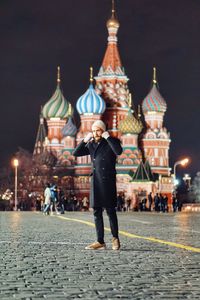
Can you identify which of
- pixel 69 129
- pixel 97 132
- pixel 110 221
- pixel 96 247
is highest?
pixel 69 129

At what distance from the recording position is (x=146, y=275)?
7664mm

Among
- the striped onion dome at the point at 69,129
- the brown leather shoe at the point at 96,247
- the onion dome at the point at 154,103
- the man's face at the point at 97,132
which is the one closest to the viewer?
the brown leather shoe at the point at 96,247

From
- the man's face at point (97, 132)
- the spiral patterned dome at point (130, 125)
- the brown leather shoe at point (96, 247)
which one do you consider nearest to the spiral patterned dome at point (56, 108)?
the spiral patterned dome at point (130, 125)

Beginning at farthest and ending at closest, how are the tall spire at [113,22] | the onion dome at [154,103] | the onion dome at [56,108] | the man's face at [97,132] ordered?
the onion dome at [56,108] < the onion dome at [154,103] < the tall spire at [113,22] < the man's face at [97,132]

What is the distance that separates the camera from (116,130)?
105 meters

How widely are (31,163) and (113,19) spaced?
95.1ft

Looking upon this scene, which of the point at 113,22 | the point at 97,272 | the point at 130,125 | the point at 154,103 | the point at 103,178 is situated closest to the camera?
the point at 97,272

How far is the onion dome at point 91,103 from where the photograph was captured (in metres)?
104

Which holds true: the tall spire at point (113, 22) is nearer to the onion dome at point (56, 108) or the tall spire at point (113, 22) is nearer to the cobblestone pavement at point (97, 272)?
the onion dome at point (56, 108)

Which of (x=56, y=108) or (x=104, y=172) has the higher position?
(x=56, y=108)

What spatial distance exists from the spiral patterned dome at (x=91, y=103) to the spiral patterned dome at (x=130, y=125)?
10.0ft

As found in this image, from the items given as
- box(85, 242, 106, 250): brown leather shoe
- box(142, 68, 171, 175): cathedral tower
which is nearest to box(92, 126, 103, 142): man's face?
box(85, 242, 106, 250): brown leather shoe

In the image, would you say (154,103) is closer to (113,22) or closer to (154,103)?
(154,103)

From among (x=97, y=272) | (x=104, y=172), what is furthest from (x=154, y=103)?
(x=97, y=272)
